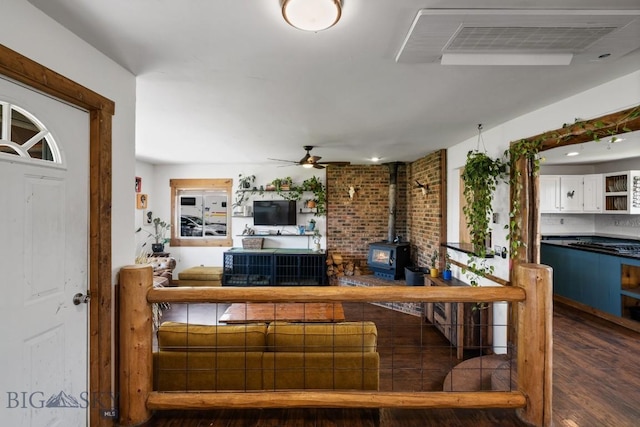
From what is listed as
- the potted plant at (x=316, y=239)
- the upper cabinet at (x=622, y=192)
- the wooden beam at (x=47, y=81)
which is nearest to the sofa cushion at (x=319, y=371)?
the wooden beam at (x=47, y=81)

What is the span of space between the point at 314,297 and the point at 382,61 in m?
1.49

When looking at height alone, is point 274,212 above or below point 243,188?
below

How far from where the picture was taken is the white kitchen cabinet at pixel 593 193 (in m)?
4.97

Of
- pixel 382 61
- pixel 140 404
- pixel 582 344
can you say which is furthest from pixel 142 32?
pixel 582 344

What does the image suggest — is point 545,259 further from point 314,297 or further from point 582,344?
point 314,297

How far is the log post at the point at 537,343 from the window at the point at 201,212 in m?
5.51

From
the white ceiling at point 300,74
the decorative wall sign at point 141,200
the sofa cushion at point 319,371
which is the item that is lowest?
the sofa cushion at point 319,371

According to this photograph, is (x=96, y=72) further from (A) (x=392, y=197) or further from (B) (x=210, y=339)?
(A) (x=392, y=197)

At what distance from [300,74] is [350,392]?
2.00 meters

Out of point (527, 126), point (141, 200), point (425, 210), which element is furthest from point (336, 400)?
point (141, 200)

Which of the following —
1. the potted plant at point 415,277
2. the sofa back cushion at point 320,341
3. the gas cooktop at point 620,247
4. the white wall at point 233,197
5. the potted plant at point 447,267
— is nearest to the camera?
the sofa back cushion at point 320,341

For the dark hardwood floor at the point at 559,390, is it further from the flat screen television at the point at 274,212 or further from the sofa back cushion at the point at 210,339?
the flat screen television at the point at 274,212

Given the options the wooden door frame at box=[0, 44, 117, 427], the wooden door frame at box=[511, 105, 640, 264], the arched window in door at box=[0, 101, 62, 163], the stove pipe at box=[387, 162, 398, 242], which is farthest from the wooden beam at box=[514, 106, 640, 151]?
the arched window in door at box=[0, 101, 62, 163]

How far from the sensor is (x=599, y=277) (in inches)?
147
